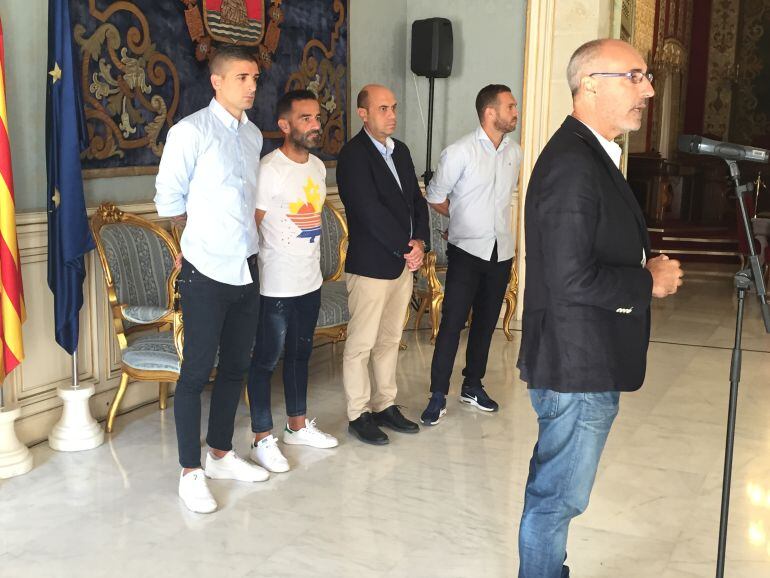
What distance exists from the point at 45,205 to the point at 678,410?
3.24m

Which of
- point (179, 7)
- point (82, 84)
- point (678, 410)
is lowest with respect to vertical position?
point (678, 410)

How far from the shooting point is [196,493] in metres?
3.34

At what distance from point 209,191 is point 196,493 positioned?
110 cm

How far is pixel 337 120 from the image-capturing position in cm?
614

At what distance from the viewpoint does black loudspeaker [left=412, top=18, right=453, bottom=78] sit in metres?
6.72

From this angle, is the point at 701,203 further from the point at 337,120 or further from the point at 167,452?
the point at 167,452

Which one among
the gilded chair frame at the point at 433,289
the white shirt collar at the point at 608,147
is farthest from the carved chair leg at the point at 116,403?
the white shirt collar at the point at 608,147

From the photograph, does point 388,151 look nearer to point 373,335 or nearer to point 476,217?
point 476,217

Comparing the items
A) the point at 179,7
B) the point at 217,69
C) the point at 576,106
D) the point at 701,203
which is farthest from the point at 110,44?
the point at 701,203

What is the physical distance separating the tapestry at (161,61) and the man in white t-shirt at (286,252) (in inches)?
44.1

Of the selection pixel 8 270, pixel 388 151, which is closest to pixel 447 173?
pixel 388 151

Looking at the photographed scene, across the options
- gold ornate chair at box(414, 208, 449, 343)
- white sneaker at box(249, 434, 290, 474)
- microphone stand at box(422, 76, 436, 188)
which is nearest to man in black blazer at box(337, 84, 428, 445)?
white sneaker at box(249, 434, 290, 474)

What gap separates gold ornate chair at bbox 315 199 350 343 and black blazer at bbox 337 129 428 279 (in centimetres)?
90

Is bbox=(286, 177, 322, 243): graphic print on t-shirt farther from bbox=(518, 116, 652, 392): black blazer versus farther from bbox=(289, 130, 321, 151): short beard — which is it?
bbox=(518, 116, 652, 392): black blazer
